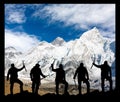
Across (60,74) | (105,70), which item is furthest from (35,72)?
(105,70)

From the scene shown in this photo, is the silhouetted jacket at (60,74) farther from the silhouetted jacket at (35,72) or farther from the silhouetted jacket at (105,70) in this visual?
the silhouetted jacket at (105,70)

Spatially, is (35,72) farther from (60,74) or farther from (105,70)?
(105,70)

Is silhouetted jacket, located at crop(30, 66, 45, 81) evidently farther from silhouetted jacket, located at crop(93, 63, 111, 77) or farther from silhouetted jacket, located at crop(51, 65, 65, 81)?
silhouetted jacket, located at crop(93, 63, 111, 77)

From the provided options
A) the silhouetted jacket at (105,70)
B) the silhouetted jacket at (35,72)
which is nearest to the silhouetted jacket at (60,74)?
the silhouetted jacket at (35,72)

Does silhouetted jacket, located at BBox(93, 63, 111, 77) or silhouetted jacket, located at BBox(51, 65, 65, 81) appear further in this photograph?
silhouetted jacket, located at BBox(93, 63, 111, 77)

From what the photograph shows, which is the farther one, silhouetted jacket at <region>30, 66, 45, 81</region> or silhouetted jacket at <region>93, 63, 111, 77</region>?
silhouetted jacket at <region>93, 63, 111, 77</region>

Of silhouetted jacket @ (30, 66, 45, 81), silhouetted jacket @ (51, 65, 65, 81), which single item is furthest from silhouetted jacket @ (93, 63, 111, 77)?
silhouetted jacket @ (30, 66, 45, 81)
